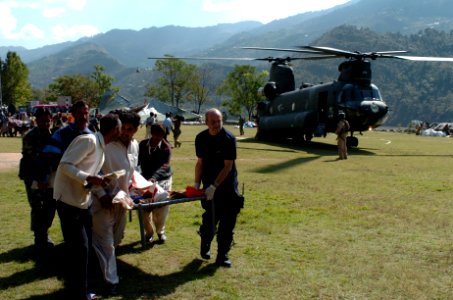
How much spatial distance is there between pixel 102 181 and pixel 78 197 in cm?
36

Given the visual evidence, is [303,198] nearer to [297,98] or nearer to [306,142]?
[297,98]

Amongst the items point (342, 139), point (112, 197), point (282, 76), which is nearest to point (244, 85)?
point (282, 76)

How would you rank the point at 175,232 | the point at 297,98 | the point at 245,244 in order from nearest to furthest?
the point at 245,244, the point at 175,232, the point at 297,98

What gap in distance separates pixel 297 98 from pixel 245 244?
18939mm

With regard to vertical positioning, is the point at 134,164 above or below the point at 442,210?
above

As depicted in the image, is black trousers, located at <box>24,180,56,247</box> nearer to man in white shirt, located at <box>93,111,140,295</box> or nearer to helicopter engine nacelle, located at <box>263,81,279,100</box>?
man in white shirt, located at <box>93,111,140,295</box>

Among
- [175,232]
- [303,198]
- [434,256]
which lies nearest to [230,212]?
[175,232]

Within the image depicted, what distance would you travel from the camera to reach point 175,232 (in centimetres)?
750

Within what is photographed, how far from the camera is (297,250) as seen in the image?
21.7ft

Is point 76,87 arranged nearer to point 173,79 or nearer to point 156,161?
point 173,79

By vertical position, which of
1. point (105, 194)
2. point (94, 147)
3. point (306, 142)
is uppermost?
point (94, 147)

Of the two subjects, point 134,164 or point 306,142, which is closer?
point 134,164

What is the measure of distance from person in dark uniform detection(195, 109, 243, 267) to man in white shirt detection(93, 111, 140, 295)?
86 centimetres

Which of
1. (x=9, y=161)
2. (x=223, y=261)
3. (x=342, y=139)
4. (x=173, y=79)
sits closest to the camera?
(x=223, y=261)
